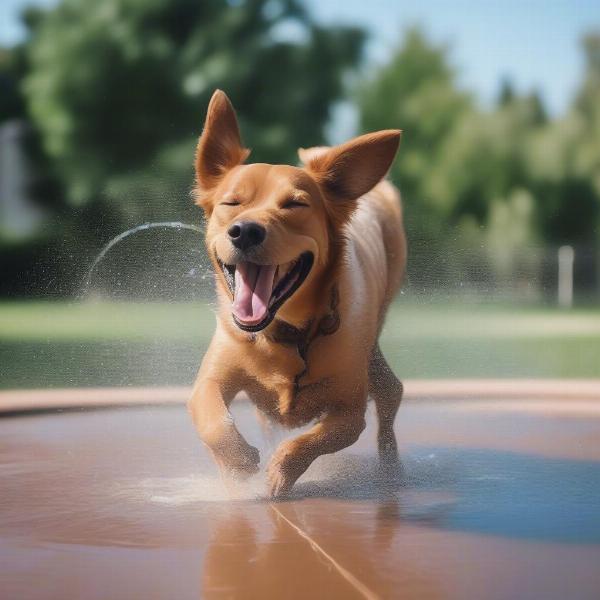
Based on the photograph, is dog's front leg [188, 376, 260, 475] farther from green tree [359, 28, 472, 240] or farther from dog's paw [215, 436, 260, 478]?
green tree [359, 28, 472, 240]

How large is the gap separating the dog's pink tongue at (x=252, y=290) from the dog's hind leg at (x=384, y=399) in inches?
53.3

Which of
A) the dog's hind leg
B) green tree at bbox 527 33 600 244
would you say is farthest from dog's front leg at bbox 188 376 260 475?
green tree at bbox 527 33 600 244

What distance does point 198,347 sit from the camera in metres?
10.9

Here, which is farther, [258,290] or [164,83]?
[164,83]

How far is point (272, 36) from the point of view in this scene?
108 feet

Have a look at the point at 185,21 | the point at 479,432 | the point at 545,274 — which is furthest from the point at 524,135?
the point at 479,432

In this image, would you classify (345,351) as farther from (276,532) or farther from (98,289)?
(98,289)

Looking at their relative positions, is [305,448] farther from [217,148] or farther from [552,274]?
[552,274]

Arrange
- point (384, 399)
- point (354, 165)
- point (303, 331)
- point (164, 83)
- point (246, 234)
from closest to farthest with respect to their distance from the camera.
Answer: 1. point (246, 234)
2. point (303, 331)
3. point (354, 165)
4. point (384, 399)
5. point (164, 83)

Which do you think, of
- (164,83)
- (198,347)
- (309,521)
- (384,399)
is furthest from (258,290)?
(164,83)

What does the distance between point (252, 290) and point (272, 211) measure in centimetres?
32

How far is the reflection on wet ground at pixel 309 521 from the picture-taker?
3.30 meters

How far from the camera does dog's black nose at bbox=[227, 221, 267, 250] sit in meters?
4.28

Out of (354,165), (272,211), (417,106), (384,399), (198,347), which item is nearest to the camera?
(272,211)
